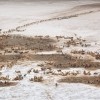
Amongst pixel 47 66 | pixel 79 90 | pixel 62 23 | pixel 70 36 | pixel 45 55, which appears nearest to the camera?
pixel 79 90

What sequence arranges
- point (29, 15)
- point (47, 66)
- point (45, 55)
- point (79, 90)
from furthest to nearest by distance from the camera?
point (29, 15) < point (45, 55) < point (47, 66) < point (79, 90)

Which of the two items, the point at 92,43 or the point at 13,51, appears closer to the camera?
the point at 13,51

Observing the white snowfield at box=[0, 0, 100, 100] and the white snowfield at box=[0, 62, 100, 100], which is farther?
the white snowfield at box=[0, 0, 100, 100]

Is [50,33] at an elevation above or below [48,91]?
above

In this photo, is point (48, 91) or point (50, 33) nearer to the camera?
point (48, 91)

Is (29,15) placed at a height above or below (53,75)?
above

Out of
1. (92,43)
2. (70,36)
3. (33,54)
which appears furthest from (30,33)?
(33,54)

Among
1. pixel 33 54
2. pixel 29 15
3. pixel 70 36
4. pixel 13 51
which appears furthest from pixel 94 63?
pixel 29 15

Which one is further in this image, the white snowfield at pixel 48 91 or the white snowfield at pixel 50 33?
the white snowfield at pixel 50 33

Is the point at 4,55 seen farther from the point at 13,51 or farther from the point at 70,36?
the point at 70,36
